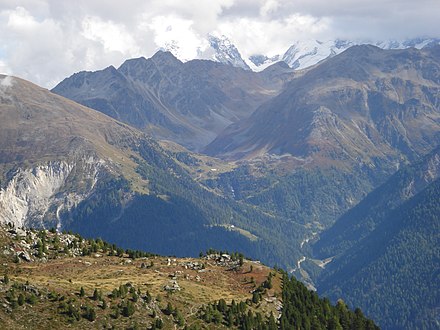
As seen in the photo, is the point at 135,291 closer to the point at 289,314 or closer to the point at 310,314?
the point at 289,314

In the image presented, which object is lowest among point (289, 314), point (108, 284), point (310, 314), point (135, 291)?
point (310, 314)

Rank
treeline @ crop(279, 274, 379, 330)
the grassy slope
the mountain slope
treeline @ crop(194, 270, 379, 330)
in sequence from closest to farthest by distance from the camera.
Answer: the grassy slope → the mountain slope → treeline @ crop(194, 270, 379, 330) → treeline @ crop(279, 274, 379, 330)

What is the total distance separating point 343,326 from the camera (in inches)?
7042

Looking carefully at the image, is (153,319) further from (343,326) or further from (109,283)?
(343,326)

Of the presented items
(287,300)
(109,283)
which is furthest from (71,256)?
(287,300)

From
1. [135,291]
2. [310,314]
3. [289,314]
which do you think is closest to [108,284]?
[135,291]

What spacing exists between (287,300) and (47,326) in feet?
215

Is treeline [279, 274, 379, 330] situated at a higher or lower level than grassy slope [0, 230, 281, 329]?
lower

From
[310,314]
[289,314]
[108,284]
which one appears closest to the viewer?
[108,284]

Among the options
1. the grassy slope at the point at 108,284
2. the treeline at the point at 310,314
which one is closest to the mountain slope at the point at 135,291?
the grassy slope at the point at 108,284

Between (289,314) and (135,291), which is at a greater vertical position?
(135,291)

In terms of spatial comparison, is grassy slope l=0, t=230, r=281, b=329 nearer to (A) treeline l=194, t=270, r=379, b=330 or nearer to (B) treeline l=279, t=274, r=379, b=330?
(A) treeline l=194, t=270, r=379, b=330

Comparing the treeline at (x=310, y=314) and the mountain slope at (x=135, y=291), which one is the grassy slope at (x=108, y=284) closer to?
the mountain slope at (x=135, y=291)

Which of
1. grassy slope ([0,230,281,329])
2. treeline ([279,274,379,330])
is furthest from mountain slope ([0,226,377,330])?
treeline ([279,274,379,330])
